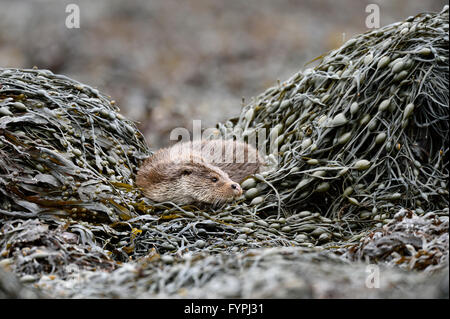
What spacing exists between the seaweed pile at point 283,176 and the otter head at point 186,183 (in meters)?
0.11

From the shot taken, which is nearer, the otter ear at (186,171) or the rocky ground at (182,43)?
the otter ear at (186,171)

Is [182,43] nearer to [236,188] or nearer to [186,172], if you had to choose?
[186,172]

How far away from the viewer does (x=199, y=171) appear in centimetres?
475

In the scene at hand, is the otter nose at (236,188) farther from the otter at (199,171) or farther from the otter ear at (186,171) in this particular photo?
the otter ear at (186,171)

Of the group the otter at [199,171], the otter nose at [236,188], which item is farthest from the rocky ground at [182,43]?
the otter nose at [236,188]

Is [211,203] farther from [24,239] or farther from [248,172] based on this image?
[24,239]

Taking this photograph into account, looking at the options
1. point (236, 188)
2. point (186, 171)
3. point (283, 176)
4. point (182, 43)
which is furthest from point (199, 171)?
point (182, 43)

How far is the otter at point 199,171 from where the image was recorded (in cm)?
452

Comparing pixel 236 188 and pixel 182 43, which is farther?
pixel 182 43

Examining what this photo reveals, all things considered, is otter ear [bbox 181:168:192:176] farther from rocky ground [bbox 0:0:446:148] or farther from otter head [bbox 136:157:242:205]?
rocky ground [bbox 0:0:446:148]

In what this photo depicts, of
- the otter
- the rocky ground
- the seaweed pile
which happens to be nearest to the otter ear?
the otter

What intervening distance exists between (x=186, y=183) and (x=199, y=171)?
0.65 feet

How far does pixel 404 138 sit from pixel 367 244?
133 centimetres

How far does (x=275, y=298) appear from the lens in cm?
231
